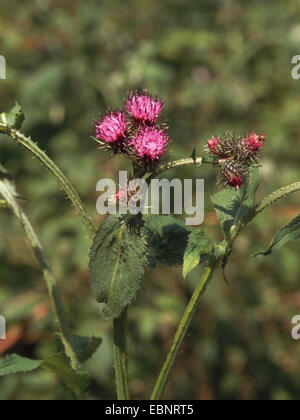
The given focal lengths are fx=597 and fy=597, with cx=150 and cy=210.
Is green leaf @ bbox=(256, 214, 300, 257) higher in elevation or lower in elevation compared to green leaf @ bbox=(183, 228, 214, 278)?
higher

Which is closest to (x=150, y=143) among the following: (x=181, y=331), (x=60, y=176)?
(x=60, y=176)

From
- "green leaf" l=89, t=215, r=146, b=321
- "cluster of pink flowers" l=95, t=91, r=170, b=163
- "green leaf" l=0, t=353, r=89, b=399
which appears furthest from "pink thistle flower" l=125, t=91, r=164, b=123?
"green leaf" l=0, t=353, r=89, b=399

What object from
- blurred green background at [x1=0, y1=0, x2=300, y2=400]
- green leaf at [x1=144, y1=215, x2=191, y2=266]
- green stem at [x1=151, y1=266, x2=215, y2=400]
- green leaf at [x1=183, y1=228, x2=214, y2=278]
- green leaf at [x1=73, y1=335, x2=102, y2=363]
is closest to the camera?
green leaf at [x1=183, y1=228, x2=214, y2=278]

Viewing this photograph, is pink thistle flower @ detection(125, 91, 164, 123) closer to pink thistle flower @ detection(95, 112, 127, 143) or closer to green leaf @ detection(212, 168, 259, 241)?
pink thistle flower @ detection(95, 112, 127, 143)

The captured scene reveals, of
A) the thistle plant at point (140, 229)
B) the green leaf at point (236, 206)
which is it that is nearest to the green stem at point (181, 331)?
the thistle plant at point (140, 229)

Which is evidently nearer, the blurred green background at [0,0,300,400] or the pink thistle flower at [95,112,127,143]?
the pink thistle flower at [95,112,127,143]

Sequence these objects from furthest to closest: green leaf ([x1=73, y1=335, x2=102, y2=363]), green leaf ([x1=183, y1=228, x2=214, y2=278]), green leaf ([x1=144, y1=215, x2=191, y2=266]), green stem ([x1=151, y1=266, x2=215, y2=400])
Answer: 1. green leaf ([x1=73, y1=335, x2=102, y2=363])
2. green leaf ([x1=144, y1=215, x2=191, y2=266])
3. green stem ([x1=151, y1=266, x2=215, y2=400])
4. green leaf ([x1=183, y1=228, x2=214, y2=278])

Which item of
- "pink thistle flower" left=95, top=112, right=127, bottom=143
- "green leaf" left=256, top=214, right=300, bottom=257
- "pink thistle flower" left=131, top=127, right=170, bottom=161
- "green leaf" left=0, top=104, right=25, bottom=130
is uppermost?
"green leaf" left=0, top=104, right=25, bottom=130
